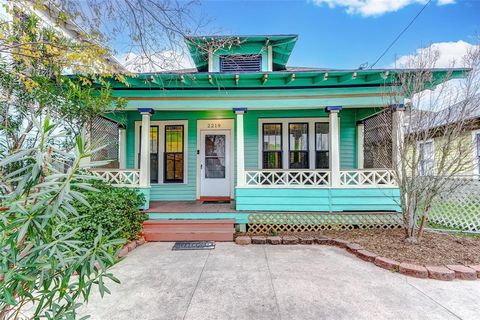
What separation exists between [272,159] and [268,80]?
2278 mm

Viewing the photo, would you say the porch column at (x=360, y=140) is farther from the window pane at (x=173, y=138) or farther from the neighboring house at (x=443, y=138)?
the window pane at (x=173, y=138)

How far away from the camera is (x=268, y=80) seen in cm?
516

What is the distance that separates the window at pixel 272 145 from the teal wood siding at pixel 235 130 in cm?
24

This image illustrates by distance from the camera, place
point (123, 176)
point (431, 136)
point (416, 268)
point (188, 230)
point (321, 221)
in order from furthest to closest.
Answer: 1. point (123, 176)
2. point (321, 221)
3. point (188, 230)
4. point (431, 136)
5. point (416, 268)

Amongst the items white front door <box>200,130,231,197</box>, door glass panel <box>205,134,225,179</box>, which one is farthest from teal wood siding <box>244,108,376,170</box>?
door glass panel <box>205,134,225,179</box>

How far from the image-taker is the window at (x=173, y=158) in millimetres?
6626

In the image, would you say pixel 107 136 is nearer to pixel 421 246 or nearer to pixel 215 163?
pixel 215 163

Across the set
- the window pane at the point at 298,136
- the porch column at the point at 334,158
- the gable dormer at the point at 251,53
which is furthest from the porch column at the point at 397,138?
the gable dormer at the point at 251,53

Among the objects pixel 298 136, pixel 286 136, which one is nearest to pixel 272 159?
pixel 286 136

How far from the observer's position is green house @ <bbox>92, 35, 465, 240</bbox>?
5.04m

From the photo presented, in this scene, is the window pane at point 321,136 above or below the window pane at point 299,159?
above

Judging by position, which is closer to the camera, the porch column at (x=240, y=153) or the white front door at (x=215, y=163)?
the porch column at (x=240, y=153)

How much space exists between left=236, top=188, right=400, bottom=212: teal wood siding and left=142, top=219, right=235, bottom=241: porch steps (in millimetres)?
617

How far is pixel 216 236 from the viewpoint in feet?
15.3
